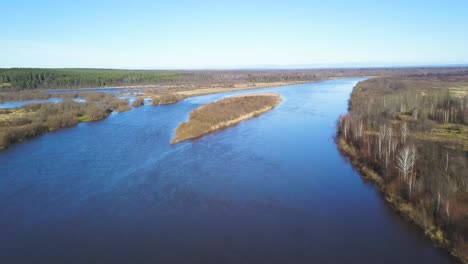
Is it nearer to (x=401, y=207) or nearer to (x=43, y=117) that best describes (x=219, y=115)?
(x=43, y=117)

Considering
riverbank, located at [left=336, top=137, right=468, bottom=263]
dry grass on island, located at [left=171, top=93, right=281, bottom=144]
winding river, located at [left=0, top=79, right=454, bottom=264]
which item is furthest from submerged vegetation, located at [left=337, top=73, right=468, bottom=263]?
dry grass on island, located at [left=171, top=93, right=281, bottom=144]

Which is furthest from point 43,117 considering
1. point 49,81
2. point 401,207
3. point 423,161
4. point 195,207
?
point 49,81

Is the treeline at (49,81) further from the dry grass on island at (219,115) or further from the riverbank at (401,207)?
the riverbank at (401,207)

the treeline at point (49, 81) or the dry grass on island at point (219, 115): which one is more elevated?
the treeline at point (49, 81)

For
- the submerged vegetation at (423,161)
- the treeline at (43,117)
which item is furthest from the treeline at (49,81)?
the submerged vegetation at (423,161)

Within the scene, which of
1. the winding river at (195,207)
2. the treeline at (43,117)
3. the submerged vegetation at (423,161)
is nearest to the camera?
the winding river at (195,207)

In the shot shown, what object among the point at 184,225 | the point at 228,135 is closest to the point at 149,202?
the point at 184,225

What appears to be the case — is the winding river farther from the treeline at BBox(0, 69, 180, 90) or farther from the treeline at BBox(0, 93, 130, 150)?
the treeline at BBox(0, 69, 180, 90)
